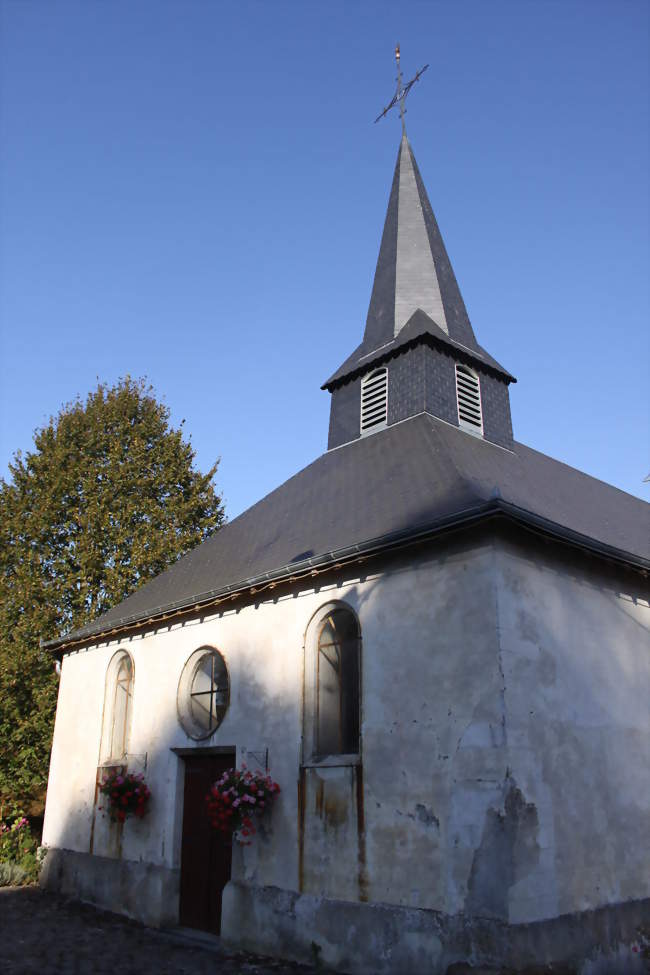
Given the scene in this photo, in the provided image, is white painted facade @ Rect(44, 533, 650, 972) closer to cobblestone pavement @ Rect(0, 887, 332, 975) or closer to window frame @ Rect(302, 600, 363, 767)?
window frame @ Rect(302, 600, 363, 767)

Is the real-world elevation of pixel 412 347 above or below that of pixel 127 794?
above

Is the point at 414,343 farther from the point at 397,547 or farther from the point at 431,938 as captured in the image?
the point at 431,938

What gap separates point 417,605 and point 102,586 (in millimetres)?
14027

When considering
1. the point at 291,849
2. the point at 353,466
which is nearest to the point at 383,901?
the point at 291,849

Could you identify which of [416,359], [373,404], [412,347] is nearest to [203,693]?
[373,404]

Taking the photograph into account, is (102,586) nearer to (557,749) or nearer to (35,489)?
(35,489)

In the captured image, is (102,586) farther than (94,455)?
No

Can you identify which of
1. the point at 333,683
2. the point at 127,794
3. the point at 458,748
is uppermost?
the point at 333,683

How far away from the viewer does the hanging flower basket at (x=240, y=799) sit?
8336 mm

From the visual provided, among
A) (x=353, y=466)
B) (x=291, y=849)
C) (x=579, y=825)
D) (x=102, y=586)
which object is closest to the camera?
(x=579, y=825)

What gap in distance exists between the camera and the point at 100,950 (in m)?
8.41

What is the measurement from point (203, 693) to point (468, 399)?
6.77 meters

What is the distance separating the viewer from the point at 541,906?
20.8 feet

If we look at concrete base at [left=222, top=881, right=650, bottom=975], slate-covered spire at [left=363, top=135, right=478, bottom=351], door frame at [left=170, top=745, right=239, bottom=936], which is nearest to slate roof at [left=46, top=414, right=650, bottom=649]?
door frame at [left=170, top=745, right=239, bottom=936]
